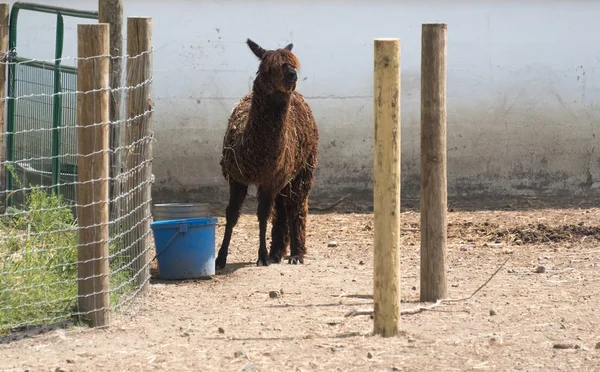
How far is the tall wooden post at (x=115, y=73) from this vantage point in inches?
276

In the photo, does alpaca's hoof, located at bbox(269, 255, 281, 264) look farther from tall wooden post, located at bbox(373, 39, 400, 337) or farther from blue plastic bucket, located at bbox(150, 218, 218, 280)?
tall wooden post, located at bbox(373, 39, 400, 337)

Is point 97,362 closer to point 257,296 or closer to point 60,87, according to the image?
point 257,296

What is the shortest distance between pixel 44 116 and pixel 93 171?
3514mm

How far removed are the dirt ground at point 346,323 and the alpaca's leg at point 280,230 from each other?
28cm

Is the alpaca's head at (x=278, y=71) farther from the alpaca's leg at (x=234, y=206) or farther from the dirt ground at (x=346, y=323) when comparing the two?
the dirt ground at (x=346, y=323)

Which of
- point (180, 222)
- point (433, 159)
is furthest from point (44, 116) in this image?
point (433, 159)

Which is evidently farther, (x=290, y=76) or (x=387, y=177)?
(x=290, y=76)

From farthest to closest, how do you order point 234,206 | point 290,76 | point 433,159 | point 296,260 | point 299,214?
1. point 299,214
2. point 296,260
3. point 234,206
4. point 290,76
5. point 433,159

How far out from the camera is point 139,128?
7.25 m

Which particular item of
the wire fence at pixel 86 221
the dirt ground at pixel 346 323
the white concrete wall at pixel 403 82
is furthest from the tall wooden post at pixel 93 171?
the white concrete wall at pixel 403 82

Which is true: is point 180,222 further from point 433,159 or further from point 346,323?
point 433,159

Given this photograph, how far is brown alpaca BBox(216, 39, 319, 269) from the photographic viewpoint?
853 cm

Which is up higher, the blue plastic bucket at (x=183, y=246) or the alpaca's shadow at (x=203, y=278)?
the blue plastic bucket at (x=183, y=246)

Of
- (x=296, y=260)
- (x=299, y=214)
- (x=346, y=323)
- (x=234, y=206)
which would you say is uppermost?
(x=234, y=206)
